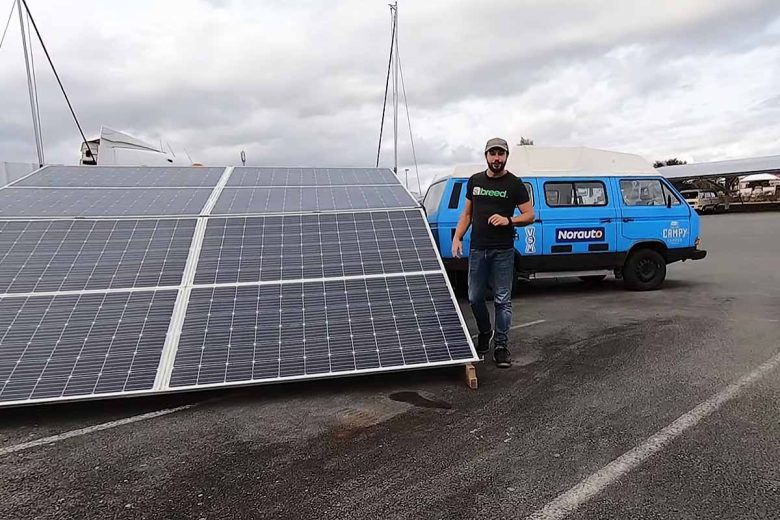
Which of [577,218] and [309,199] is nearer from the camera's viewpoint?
[309,199]

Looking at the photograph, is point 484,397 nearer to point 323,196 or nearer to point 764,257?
point 323,196

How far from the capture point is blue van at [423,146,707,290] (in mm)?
9234

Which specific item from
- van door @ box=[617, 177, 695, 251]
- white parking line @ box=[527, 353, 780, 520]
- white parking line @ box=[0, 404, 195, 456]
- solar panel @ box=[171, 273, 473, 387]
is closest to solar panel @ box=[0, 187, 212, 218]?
solar panel @ box=[171, 273, 473, 387]

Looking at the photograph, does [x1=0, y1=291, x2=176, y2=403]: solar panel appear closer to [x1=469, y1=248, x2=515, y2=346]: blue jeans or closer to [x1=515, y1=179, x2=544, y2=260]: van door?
[x1=469, y1=248, x2=515, y2=346]: blue jeans

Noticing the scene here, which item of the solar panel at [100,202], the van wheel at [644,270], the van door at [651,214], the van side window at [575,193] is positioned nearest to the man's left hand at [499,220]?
the solar panel at [100,202]

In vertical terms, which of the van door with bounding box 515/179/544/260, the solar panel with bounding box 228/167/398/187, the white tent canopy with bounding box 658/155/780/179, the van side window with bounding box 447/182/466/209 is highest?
the white tent canopy with bounding box 658/155/780/179

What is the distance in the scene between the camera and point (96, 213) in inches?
246

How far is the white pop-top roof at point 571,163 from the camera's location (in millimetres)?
9508

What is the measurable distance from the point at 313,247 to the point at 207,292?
4.14 ft

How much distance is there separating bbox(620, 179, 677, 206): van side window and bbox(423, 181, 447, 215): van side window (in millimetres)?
3284

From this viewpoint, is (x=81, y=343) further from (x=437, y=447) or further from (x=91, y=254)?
(x=437, y=447)

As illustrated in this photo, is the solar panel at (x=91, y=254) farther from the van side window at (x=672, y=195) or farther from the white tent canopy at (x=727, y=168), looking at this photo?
the white tent canopy at (x=727, y=168)

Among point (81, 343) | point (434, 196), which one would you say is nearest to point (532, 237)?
point (434, 196)

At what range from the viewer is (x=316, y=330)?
483 centimetres
